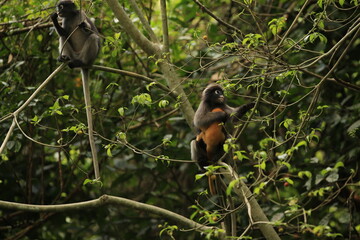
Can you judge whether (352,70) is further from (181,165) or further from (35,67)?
(35,67)

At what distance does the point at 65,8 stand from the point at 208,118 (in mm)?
2337

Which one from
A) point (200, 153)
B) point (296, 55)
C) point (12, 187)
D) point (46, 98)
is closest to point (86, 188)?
point (12, 187)

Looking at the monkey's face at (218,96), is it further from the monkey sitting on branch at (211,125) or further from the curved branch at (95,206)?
the curved branch at (95,206)

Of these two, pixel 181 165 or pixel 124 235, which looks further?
pixel 181 165

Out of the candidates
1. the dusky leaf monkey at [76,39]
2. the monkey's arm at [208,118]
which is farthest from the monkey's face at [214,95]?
the dusky leaf monkey at [76,39]

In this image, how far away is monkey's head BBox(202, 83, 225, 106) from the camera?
6027mm

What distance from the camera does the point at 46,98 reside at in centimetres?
715

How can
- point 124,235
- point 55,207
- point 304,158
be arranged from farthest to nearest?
point 124,235 < point 304,158 < point 55,207

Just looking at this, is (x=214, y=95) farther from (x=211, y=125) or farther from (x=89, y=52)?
(x=89, y=52)

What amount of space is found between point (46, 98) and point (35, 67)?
37.1 inches

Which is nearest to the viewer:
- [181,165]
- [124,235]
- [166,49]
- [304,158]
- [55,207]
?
[55,207]

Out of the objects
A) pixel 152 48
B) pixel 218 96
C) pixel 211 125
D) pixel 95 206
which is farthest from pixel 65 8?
pixel 95 206

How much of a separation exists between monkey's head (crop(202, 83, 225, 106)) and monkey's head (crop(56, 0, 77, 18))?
6.86 feet

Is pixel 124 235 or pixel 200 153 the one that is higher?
pixel 200 153
